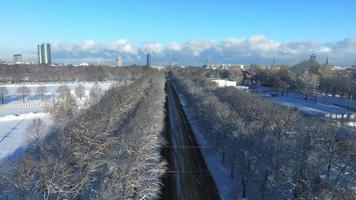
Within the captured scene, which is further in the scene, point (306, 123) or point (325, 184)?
point (306, 123)

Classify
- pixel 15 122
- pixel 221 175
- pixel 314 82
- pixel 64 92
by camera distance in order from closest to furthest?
A: 1. pixel 221 175
2. pixel 15 122
3. pixel 64 92
4. pixel 314 82

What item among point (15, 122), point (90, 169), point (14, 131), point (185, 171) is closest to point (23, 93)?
point (15, 122)

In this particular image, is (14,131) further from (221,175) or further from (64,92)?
(221,175)

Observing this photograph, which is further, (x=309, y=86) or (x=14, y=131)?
(x=309, y=86)

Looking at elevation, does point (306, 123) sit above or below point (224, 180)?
above

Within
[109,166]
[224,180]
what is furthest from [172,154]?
[109,166]

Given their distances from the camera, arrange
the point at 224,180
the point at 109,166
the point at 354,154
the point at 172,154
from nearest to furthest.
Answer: the point at 109,166 → the point at 354,154 → the point at 224,180 → the point at 172,154

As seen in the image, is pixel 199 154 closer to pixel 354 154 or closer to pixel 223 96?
pixel 354 154
